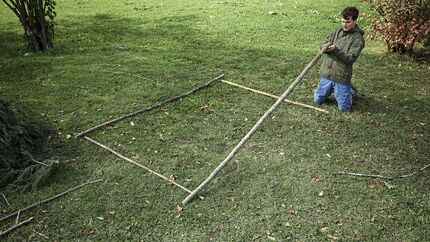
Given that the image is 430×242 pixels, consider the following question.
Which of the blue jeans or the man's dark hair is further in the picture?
the blue jeans

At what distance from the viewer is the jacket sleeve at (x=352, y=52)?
16.9 feet

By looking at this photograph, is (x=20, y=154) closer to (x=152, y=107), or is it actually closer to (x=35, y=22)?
(x=152, y=107)

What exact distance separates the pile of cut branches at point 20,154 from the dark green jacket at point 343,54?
363cm

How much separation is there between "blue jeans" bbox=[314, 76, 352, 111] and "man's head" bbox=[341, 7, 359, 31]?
2.45 feet

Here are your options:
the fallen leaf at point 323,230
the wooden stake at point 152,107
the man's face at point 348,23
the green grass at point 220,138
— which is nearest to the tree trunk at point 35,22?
the green grass at point 220,138

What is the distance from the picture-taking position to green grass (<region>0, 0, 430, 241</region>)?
3.66 metres

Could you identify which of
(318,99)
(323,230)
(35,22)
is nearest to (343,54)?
(318,99)

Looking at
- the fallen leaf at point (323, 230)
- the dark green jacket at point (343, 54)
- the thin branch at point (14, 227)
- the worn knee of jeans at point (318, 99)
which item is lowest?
the thin branch at point (14, 227)

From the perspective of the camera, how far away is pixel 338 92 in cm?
552

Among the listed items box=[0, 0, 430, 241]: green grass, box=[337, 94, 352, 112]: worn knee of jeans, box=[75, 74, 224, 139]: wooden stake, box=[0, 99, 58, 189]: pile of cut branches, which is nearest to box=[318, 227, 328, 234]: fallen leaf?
box=[0, 0, 430, 241]: green grass

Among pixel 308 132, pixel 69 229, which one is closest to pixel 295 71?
pixel 308 132

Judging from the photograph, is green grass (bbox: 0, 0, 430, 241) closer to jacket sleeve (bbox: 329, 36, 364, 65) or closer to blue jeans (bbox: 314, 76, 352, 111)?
blue jeans (bbox: 314, 76, 352, 111)

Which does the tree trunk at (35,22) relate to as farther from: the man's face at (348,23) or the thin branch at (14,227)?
the man's face at (348,23)

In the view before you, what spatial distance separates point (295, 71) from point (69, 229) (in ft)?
15.2
